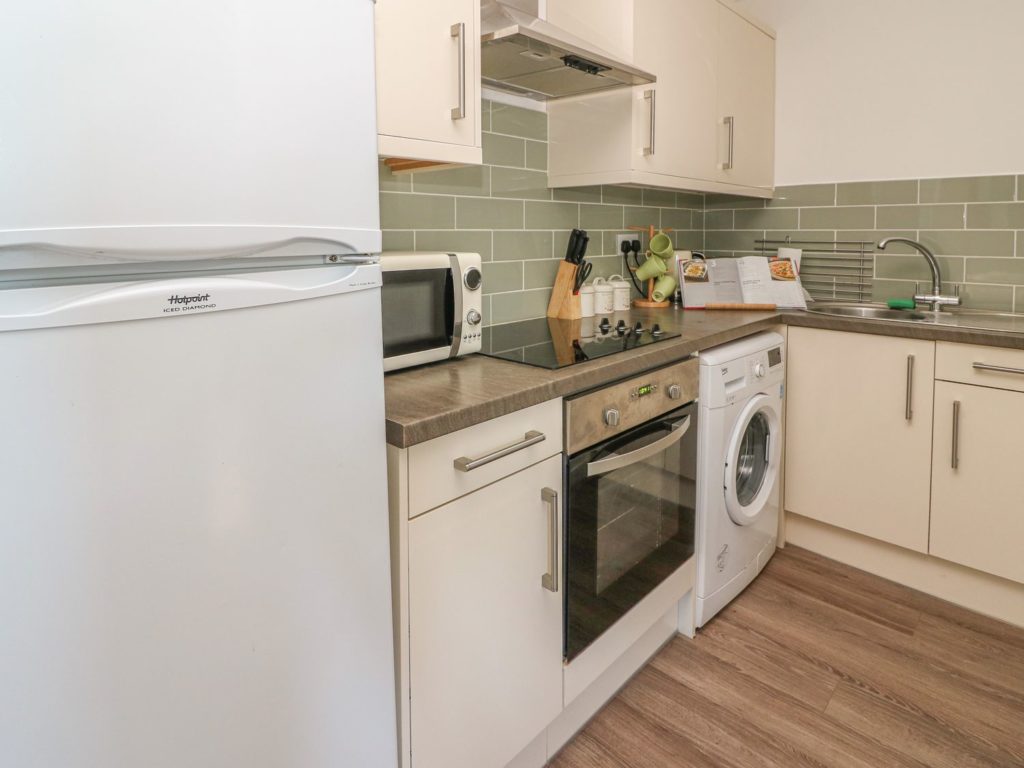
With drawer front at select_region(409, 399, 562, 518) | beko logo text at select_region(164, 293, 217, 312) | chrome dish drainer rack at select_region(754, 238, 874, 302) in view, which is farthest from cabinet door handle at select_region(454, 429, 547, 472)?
chrome dish drainer rack at select_region(754, 238, 874, 302)

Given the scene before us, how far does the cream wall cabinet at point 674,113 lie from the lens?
7.27ft

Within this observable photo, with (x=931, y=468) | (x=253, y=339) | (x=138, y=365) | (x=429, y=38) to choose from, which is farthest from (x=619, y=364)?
(x=931, y=468)

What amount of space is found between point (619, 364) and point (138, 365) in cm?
110

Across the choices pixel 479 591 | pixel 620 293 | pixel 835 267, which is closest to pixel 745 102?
pixel 835 267

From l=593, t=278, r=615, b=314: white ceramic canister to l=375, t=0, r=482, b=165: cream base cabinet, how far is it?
0.97 m

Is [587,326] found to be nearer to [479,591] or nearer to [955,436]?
[479,591]

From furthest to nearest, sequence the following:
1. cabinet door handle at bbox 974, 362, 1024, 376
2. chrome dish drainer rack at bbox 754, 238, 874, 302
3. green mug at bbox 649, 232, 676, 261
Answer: chrome dish drainer rack at bbox 754, 238, 874, 302, green mug at bbox 649, 232, 676, 261, cabinet door handle at bbox 974, 362, 1024, 376

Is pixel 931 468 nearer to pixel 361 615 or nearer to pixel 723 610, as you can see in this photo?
pixel 723 610

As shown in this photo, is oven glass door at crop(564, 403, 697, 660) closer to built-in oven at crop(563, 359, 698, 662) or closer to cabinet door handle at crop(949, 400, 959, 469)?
built-in oven at crop(563, 359, 698, 662)

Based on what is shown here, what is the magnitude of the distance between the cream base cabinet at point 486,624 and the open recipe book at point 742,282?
1443mm

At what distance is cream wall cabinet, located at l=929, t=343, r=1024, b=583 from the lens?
2.10 m

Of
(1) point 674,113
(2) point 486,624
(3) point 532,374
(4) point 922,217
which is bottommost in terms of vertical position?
(2) point 486,624

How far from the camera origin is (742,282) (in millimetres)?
2697

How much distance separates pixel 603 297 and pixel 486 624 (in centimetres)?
146
